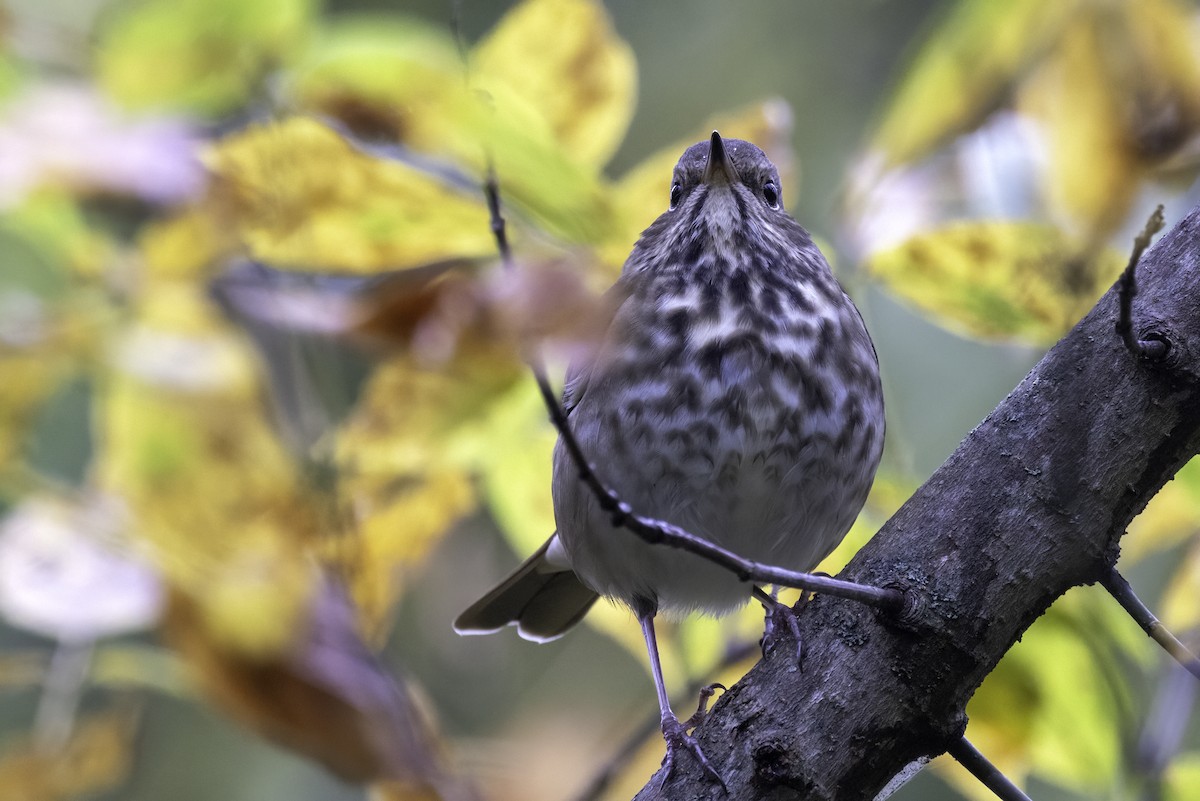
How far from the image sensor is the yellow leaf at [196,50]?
191 centimetres

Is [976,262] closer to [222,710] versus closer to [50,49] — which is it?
[222,710]

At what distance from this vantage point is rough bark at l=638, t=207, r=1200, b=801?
160cm

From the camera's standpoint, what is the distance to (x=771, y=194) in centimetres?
268

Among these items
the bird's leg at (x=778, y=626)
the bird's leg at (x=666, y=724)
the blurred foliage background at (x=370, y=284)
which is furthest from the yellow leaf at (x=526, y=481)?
the bird's leg at (x=778, y=626)

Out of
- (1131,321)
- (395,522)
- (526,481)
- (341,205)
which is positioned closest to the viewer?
(1131,321)

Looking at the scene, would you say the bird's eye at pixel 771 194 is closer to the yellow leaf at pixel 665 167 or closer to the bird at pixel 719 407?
the bird at pixel 719 407

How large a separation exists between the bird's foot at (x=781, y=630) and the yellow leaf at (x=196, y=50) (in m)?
1.13

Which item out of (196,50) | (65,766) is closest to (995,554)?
(196,50)

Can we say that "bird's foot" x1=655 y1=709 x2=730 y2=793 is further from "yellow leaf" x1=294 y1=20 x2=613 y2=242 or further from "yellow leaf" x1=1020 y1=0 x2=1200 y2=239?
"yellow leaf" x1=1020 y1=0 x2=1200 y2=239

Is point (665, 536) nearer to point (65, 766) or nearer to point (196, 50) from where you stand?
point (196, 50)

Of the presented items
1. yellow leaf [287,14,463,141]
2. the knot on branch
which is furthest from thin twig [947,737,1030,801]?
yellow leaf [287,14,463,141]

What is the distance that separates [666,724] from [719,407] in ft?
1.80

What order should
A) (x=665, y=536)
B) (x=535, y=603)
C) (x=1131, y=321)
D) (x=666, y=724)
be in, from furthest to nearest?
1. (x=535, y=603)
2. (x=666, y=724)
3. (x=1131, y=321)
4. (x=665, y=536)

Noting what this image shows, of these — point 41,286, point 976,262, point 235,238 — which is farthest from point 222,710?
point 976,262
